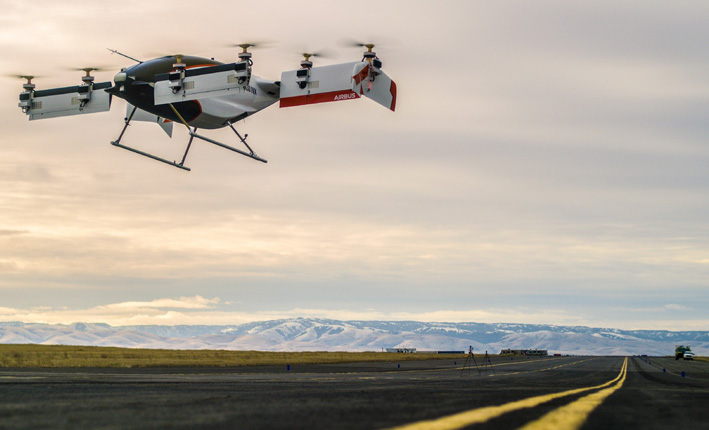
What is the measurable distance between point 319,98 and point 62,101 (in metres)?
17.7

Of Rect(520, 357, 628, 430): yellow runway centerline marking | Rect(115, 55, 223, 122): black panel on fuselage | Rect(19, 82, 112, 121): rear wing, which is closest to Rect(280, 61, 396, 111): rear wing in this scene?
Rect(115, 55, 223, 122): black panel on fuselage

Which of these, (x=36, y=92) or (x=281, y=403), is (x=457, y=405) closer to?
(x=281, y=403)

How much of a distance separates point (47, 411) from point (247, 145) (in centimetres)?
2629

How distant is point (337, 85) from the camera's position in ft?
117

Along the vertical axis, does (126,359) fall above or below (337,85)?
below

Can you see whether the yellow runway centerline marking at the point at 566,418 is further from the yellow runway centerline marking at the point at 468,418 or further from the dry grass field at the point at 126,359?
the dry grass field at the point at 126,359

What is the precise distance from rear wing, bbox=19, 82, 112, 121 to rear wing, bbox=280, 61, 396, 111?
42.5ft

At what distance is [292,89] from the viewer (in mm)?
37094

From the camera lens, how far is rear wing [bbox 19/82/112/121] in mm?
43188

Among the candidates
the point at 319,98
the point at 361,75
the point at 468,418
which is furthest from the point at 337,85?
the point at 468,418

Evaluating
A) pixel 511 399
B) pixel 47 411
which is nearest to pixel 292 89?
pixel 511 399

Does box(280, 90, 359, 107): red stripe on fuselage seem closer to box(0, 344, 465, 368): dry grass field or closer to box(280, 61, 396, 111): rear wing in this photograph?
box(280, 61, 396, 111): rear wing

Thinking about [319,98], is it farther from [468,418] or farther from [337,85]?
[468,418]

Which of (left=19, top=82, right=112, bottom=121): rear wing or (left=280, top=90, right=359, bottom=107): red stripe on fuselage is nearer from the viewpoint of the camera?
(left=280, top=90, right=359, bottom=107): red stripe on fuselage
